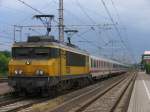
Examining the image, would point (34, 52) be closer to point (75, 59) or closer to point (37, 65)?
point (37, 65)

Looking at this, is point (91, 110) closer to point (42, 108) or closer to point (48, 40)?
point (42, 108)

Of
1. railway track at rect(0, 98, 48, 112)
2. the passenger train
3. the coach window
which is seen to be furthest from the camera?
the coach window

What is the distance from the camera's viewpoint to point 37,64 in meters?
23.8

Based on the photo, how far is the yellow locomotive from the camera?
23.5 meters

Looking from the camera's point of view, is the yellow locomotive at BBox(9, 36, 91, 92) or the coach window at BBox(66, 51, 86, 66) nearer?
the yellow locomotive at BBox(9, 36, 91, 92)

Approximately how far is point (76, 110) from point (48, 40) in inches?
281

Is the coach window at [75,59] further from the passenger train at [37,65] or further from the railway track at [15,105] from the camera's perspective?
the railway track at [15,105]

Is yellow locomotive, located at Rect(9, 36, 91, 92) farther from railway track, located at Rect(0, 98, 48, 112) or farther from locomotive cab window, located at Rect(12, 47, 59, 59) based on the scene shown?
railway track, located at Rect(0, 98, 48, 112)

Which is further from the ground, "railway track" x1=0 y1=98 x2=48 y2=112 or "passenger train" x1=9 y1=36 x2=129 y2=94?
"passenger train" x1=9 y1=36 x2=129 y2=94

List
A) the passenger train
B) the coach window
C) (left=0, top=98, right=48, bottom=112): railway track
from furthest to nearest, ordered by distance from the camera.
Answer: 1. the coach window
2. the passenger train
3. (left=0, top=98, right=48, bottom=112): railway track

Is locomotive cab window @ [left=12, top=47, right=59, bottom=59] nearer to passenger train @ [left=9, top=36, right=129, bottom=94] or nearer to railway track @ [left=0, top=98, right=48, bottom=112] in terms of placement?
passenger train @ [left=9, top=36, right=129, bottom=94]

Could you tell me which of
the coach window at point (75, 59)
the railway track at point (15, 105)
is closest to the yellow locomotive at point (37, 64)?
the railway track at point (15, 105)

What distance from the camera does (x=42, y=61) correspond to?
23891mm

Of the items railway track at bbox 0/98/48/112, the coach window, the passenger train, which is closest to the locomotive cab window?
the passenger train
